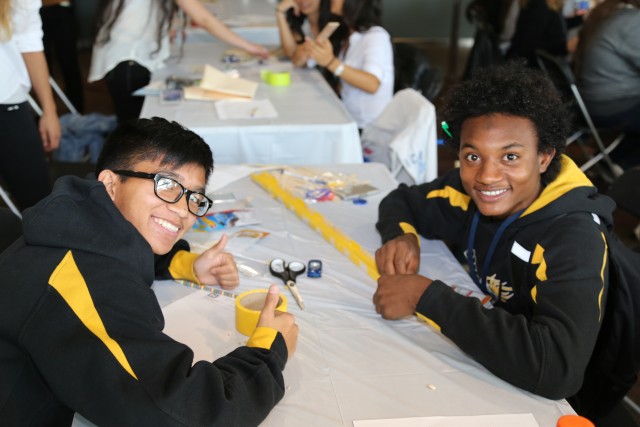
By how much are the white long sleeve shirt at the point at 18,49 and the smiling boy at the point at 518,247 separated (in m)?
1.31

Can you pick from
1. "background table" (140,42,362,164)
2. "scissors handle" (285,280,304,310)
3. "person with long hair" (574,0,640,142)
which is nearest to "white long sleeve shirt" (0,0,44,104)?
"background table" (140,42,362,164)

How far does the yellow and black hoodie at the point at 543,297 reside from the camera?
1029 millimetres

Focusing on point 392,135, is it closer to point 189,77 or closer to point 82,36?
point 189,77

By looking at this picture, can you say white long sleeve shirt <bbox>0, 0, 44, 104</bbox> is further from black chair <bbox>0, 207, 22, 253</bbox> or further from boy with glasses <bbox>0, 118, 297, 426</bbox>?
boy with glasses <bbox>0, 118, 297, 426</bbox>

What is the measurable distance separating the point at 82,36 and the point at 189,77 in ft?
14.3

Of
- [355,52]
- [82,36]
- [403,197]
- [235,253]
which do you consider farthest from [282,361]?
[82,36]

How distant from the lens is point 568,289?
3.56 ft

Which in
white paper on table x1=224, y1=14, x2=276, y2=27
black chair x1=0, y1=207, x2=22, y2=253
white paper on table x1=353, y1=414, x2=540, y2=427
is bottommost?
white paper on table x1=224, y1=14, x2=276, y2=27

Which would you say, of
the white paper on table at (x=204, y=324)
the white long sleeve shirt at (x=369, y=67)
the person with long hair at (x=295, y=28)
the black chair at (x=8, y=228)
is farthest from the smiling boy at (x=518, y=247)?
the person with long hair at (x=295, y=28)

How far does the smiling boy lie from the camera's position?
1.04 meters

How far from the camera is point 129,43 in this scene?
2.93 metres

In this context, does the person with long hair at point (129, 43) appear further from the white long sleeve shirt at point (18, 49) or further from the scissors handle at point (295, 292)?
the scissors handle at point (295, 292)

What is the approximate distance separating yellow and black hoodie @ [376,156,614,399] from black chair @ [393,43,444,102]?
1725 mm

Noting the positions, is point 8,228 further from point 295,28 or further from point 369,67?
point 295,28
